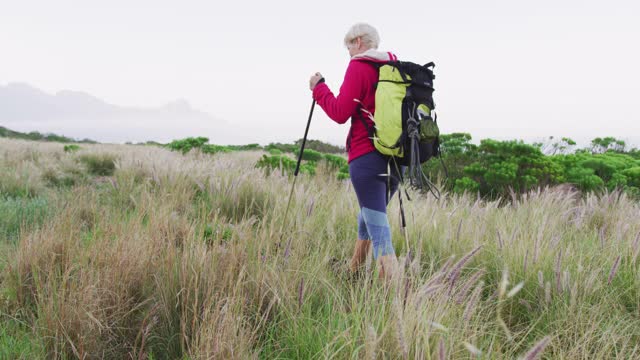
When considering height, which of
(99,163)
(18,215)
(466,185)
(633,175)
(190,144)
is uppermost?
(190,144)

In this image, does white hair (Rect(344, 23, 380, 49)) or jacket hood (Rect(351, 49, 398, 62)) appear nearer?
jacket hood (Rect(351, 49, 398, 62))

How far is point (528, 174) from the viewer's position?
22.1ft

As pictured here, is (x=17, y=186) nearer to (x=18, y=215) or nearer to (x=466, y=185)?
(x=18, y=215)

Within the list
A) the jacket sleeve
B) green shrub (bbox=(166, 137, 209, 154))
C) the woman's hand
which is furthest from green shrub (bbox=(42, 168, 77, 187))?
the jacket sleeve

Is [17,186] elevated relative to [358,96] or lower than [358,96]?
lower

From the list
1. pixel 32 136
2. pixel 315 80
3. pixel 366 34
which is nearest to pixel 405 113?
pixel 366 34

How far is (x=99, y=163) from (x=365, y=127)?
9.07m

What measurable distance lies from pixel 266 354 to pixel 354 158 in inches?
56.0

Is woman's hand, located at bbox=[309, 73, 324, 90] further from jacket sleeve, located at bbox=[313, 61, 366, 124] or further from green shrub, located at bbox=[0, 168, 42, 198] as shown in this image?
green shrub, located at bbox=[0, 168, 42, 198]

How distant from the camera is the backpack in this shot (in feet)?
8.39

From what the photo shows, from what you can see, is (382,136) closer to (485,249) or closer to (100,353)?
(485,249)

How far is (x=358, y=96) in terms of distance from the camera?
273 cm

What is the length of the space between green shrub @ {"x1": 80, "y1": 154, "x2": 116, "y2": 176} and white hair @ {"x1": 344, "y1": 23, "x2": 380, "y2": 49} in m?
8.47

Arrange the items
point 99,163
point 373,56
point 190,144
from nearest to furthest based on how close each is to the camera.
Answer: point 373,56, point 99,163, point 190,144
